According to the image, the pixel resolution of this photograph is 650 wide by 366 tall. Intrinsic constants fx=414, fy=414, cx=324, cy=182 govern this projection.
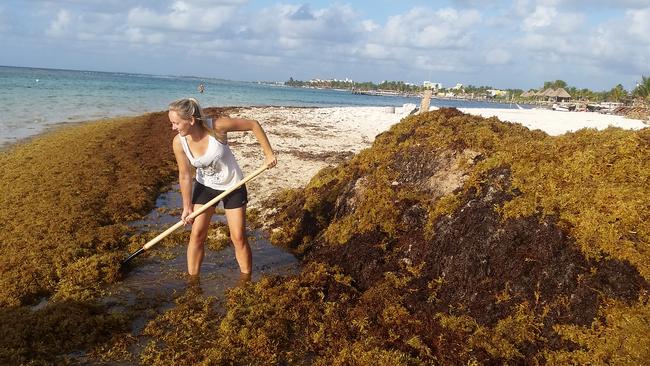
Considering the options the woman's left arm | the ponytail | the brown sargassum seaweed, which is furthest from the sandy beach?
the ponytail

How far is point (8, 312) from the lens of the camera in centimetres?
462

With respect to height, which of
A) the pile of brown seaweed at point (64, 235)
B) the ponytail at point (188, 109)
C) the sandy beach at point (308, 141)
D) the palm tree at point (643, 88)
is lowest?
the pile of brown seaweed at point (64, 235)

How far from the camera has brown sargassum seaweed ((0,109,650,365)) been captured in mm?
3969

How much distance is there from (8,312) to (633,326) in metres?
6.32

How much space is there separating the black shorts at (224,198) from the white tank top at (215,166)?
0.23ft

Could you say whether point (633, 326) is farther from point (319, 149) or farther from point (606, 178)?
point (319, 149)

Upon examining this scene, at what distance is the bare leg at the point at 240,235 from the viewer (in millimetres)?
5305

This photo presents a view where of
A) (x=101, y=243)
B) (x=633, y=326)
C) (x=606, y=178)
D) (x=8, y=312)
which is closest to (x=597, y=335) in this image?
(x=633, y=326)

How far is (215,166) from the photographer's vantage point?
202 inches

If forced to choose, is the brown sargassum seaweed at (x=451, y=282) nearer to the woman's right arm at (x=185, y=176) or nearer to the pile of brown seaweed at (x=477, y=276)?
the pile of brown seaweed at (x=477, y=276)

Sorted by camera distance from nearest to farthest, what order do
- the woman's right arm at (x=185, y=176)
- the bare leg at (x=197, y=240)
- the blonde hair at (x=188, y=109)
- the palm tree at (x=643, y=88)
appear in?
the blonde hair at (x=188, y=109)
the woman's right arm at (x=185, y=176)
the bare leg at (x=197, y=240)
the palm tree at (x=643, y=88)

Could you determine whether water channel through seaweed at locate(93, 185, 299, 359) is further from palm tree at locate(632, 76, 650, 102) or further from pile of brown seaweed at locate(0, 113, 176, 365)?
palm tree at locate(632, 76, 650, 102)

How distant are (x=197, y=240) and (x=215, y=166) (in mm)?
1139

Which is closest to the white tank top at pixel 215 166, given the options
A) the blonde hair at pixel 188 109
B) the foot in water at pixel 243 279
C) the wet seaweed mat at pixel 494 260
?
the blonde hair at pixel 188 109
